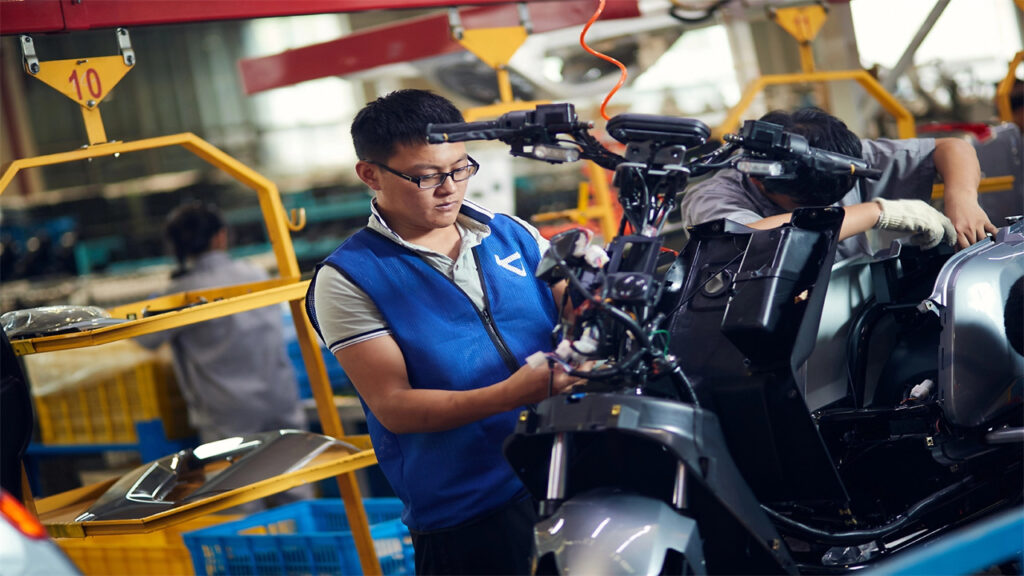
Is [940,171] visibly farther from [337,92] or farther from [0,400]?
[337,92]

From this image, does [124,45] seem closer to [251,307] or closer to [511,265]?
[251,307]

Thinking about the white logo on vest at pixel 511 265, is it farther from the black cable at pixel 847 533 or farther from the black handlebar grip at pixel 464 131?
the black cable at pixel 847 533

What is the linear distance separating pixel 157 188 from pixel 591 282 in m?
8.02

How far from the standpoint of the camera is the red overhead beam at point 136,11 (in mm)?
2807

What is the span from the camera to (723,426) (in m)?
1.96

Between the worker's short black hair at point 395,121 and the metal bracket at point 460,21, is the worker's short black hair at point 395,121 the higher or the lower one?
the lower one

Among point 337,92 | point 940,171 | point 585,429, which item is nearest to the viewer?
point 585,429

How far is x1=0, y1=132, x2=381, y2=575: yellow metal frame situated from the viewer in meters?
2.69

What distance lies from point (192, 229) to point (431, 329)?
11.3 ft

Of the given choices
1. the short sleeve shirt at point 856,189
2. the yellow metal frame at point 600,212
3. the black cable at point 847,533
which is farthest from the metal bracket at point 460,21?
the black cable at point 847,533

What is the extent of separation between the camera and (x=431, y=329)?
84.3 inches

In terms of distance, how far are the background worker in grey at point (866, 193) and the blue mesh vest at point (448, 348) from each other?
714 mm

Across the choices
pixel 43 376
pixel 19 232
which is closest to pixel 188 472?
pixel 43 376

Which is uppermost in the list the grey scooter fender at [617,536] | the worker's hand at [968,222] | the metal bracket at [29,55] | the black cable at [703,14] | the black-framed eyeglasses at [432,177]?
the metal bracket at [29,55]
